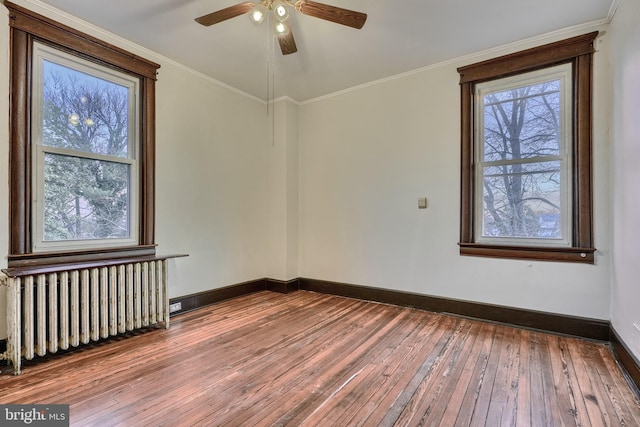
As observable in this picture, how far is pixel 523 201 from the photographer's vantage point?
3.14 meters

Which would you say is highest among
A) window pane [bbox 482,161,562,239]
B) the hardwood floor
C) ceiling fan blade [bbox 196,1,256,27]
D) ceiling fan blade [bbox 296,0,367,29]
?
ceiling fan blade [bbox 196,1,256,27]

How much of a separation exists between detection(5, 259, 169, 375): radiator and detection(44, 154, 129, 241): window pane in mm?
470

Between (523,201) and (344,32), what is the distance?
2.43 metres

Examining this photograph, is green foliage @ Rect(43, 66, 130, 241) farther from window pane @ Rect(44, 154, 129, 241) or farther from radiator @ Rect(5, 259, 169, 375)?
radiator @ Rect(5, 259, 169, 375)

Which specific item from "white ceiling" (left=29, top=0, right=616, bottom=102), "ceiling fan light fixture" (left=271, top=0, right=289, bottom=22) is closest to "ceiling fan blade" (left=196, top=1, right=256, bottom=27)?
"ceiling fan light fixture" (left=271, top=0, right=289, bottom=22)

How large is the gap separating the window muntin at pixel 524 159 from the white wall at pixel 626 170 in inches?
15.8

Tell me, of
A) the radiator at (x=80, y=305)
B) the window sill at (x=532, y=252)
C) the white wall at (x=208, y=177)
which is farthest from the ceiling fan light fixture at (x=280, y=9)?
the window sill at (x=532, y=252)

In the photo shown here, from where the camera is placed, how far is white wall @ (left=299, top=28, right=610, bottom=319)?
9.37 feet

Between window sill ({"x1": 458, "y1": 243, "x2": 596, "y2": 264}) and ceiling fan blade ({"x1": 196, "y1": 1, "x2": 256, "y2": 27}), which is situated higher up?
ceiling fan blade ({"x1": 196, "y1": 1, "x2": 256, "y2": 27})

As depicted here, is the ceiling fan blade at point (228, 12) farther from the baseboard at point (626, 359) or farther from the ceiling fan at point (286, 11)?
the baseboard at point (626, 359)

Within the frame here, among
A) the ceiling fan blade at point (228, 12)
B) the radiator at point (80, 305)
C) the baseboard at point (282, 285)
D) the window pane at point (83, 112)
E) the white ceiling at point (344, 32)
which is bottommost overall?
the baseboard at point (282, 285)

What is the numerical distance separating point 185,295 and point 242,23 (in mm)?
2904

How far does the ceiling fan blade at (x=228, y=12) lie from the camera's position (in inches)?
86.4

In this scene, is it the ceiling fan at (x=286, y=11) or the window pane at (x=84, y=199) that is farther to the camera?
the window pane at (x=84, y=199)
